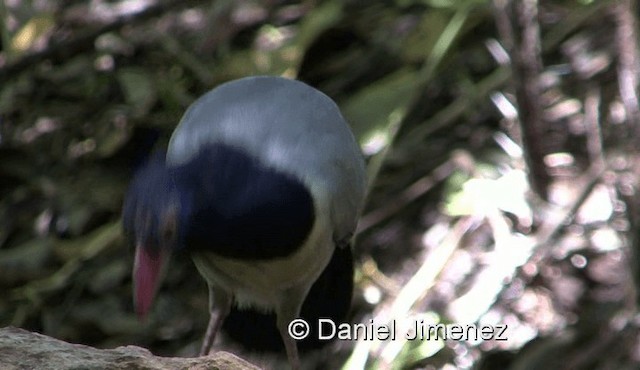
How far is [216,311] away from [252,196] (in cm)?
58

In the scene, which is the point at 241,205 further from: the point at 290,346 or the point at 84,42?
the point at 84,42

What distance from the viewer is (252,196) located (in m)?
2.89

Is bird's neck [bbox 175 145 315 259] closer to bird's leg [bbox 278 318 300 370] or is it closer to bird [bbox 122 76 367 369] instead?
bird [bbox 122 76 367 369]

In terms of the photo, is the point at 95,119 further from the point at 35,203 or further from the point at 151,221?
the point at 151,221

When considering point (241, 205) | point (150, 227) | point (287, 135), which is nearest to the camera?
point (150, 227)

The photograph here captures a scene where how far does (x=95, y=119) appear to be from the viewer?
476 centimetres

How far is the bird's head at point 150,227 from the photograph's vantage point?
2.74 m

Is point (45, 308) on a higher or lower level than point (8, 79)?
lower

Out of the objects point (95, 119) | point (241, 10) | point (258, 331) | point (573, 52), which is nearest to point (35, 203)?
point (95, 119)

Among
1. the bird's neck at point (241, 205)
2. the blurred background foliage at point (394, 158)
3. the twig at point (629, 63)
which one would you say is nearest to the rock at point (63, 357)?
the bird's neck at point (241, 205)

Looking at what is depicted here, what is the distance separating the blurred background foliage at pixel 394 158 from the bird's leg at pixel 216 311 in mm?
206

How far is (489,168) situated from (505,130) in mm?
265

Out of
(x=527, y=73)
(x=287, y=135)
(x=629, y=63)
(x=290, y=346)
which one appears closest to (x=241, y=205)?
(x=287, y=135)

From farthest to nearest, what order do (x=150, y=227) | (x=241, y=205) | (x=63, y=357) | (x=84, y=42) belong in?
(x=84, y=42), (x=241, y=205), (x=150, y=227), (x=63, y=357)
